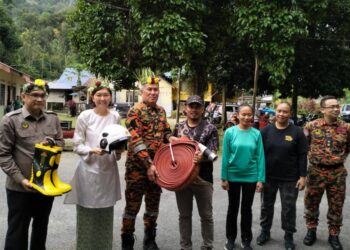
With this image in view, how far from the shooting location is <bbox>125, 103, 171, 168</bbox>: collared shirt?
3969mm

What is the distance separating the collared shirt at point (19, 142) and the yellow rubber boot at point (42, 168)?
0.12 m

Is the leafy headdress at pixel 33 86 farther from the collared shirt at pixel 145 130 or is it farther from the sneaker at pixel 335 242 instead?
the sneaker at pixel 335 242

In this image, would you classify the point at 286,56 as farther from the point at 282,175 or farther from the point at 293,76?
the point at 293,76

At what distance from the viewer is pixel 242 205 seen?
436cm

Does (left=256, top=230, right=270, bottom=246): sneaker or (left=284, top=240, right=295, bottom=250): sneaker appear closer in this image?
(left=284, top=240, right=295, bottom=250): sneaker

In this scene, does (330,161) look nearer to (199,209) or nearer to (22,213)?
(199,209)

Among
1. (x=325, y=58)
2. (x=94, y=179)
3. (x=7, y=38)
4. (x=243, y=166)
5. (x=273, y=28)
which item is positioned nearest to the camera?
(x=94, y=179)

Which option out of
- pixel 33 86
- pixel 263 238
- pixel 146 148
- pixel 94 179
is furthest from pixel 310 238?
pixel 33 86

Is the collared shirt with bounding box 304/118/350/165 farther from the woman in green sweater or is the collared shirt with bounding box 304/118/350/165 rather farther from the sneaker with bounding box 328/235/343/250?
the sneaker with bounding box 328/235/343/250

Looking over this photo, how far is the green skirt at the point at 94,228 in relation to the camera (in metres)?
3.86

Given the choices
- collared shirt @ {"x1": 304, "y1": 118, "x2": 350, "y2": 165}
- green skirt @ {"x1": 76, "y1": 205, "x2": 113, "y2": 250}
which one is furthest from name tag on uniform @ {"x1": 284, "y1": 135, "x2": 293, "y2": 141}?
green skirt @ {"x1": 76, "y1": 205, "x2": 113, "y2": 250}

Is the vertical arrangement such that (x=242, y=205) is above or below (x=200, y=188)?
below

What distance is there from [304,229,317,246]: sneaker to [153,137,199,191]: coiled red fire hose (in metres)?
1.89

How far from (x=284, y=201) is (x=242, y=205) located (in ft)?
1.83
